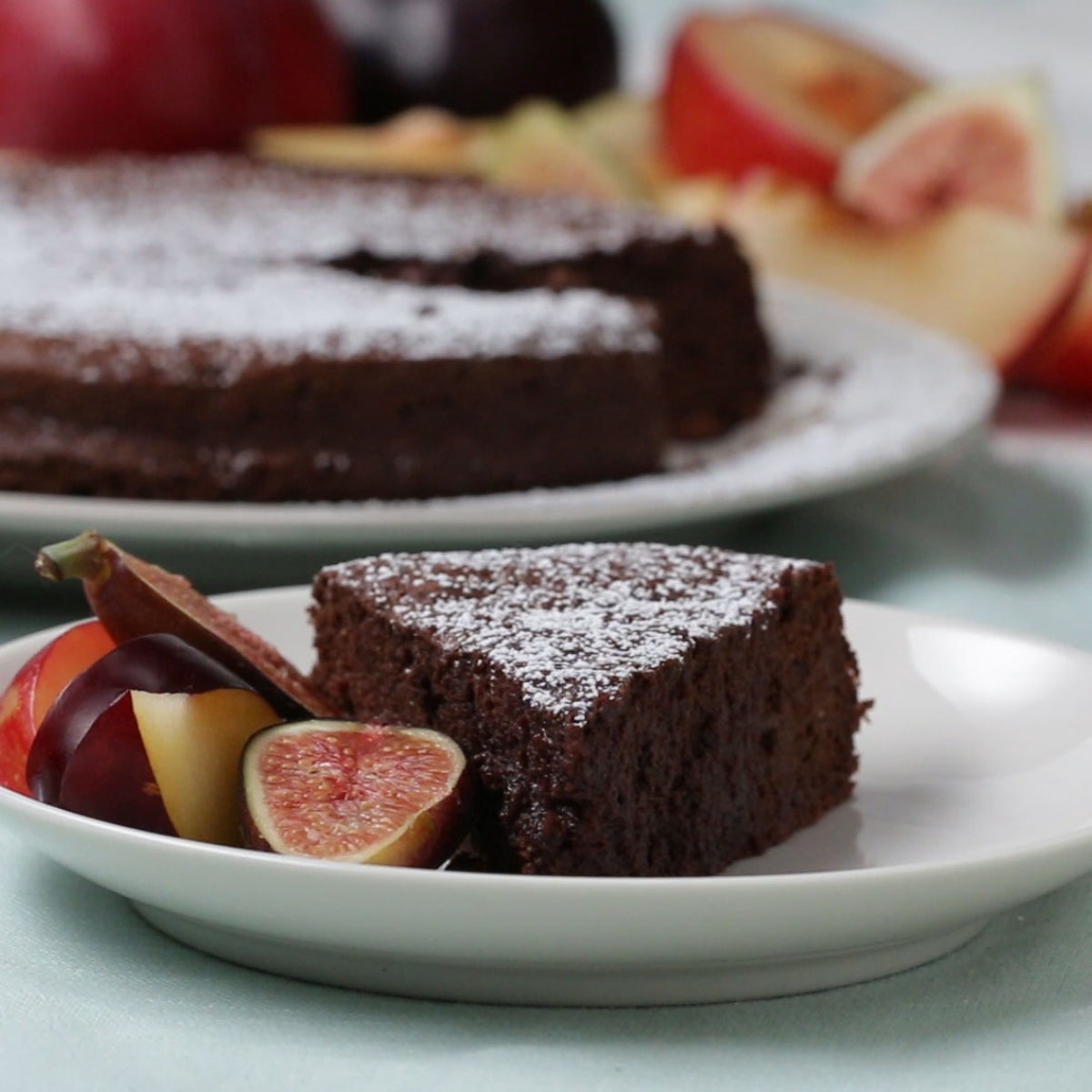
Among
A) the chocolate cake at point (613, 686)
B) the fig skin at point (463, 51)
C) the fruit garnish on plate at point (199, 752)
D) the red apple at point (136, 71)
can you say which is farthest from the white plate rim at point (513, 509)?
the fig skin at point (463, 51)

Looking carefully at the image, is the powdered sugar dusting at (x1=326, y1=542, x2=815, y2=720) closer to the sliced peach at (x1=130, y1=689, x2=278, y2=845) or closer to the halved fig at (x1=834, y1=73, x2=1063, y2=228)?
the sliced peach at (x1=130, y1=689, x2=278, y2=845)

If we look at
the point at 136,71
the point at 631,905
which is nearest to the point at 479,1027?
the point at 631,905

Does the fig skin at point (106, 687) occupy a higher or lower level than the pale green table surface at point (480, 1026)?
higher

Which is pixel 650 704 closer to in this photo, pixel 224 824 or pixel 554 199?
pixel 224 824

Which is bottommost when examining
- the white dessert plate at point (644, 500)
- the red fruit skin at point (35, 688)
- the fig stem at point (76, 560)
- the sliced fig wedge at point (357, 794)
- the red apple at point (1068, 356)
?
the red apple at point (1068, 356)

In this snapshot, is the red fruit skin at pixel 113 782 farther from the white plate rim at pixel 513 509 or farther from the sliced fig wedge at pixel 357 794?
the white plate rim at pixel 513 509

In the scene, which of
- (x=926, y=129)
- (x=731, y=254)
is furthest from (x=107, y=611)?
(x=926, y=129)
